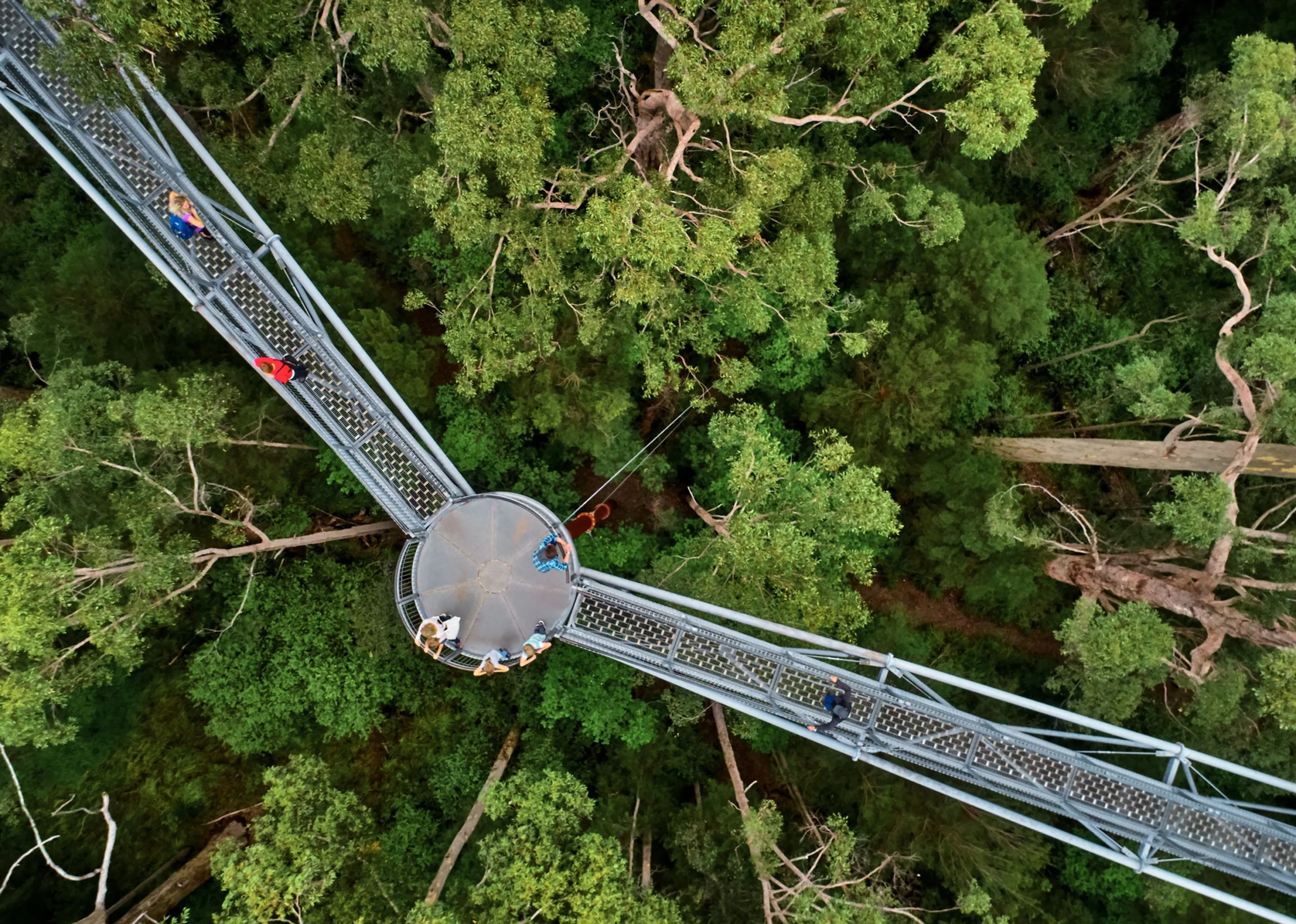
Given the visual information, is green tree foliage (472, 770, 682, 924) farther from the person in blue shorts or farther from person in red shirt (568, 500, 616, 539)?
person in red shirt (568, 500, 616, 539)

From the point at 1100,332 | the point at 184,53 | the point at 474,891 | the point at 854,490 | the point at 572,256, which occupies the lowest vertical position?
the point at 1100,332

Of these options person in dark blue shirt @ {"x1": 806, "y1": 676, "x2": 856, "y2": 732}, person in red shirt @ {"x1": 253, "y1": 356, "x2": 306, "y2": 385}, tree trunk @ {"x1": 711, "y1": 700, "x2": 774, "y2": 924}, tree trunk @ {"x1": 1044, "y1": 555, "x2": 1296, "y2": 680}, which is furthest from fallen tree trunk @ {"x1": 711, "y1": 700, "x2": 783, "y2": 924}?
person in red shirt @ {"x1": 253, "y1": 356, "x2": 306, "y2": 385}

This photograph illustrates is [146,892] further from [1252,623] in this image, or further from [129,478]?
[1252,623]

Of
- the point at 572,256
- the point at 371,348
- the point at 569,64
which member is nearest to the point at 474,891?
the point at 371,348

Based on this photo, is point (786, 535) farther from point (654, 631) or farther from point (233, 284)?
point (233, 284)

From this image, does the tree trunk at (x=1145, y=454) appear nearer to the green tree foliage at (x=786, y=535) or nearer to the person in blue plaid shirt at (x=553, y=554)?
the green tree foliage at (x=786, y=535)

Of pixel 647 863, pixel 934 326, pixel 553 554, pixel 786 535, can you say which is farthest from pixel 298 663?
pixel 934 326

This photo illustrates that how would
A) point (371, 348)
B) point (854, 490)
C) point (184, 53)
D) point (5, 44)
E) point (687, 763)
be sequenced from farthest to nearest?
point (687, 763) → point (371, 348) → point (184, 53) → point (854, 490) → point (5, 44)

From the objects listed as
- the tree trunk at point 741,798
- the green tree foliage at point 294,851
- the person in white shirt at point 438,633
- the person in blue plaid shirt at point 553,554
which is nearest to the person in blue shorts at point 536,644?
the person in blue plaid shirt at point 553,554
